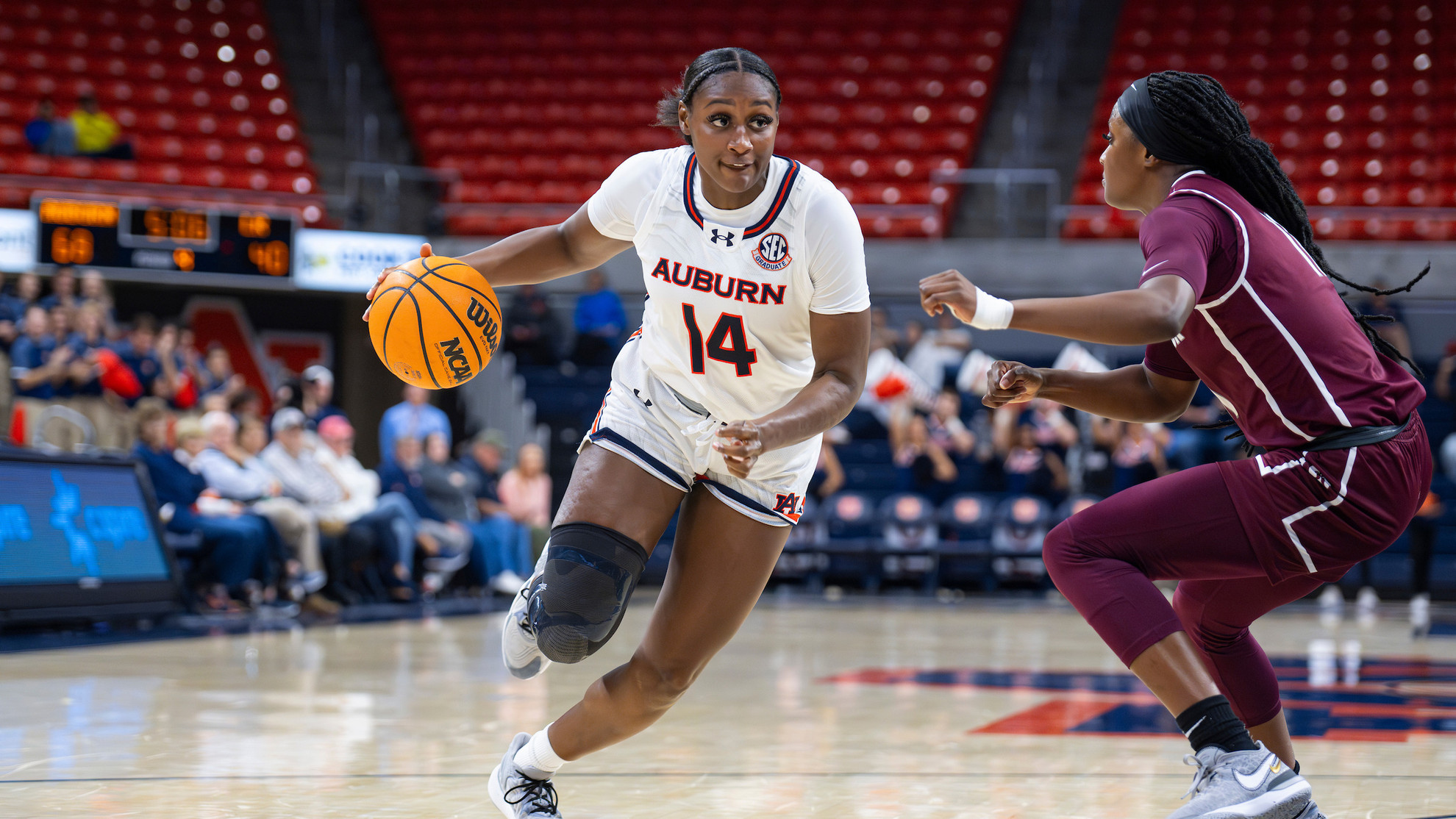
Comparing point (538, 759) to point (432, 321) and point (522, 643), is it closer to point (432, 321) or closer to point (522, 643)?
point (522, 643)

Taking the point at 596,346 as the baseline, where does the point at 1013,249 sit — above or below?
above

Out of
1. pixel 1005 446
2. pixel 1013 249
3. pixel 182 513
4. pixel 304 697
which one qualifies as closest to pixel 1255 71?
pixel 1013 249

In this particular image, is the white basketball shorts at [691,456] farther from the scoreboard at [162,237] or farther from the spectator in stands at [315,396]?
the scoreboard at [162,237]

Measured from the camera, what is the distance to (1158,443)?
506 inches

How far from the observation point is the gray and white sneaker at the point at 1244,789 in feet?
10.1

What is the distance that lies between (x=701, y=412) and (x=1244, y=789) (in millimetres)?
1488

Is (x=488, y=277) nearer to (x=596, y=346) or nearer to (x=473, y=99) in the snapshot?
(x=596, y=346)

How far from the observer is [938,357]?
571 inches

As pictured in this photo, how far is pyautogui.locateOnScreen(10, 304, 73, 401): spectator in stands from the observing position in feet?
36.2

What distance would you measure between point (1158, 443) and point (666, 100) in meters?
9.94

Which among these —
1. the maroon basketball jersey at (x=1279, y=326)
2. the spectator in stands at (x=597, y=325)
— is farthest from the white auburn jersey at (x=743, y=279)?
the spectator in stands at (x=597, y=325)

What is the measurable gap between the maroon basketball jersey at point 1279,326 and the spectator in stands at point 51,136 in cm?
1449

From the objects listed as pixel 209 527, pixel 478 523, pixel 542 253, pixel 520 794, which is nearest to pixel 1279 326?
pixel 542 253

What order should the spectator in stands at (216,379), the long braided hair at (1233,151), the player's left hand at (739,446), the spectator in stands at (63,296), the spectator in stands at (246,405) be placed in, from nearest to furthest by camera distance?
the player's left hand at (739,446), the long braided hair at (1233,151), the spectator in stands at (246,405), the spectator in stands at (63,296), the spectator in stands at (216,379)
